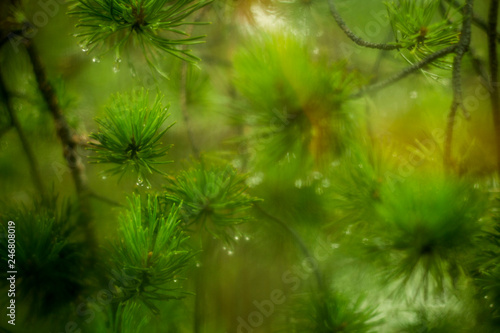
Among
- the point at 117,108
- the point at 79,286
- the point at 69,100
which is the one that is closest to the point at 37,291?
the point at 79,286

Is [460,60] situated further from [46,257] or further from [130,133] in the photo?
[46,257]

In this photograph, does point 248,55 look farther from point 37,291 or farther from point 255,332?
point 255,332

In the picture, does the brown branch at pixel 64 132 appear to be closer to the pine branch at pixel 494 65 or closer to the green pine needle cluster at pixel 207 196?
the green pine needle cluster at pixel 207 196

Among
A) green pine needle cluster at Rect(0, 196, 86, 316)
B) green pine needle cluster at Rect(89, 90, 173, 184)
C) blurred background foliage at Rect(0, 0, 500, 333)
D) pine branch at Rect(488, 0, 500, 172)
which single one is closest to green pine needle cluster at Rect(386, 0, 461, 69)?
blurred background foliage at Rect(0, 0, 500, 333)

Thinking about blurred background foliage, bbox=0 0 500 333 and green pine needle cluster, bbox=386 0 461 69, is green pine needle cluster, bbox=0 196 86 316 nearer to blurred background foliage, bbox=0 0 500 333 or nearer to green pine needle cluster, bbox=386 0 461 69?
blurred background foliage, bbox=0 0 500 333

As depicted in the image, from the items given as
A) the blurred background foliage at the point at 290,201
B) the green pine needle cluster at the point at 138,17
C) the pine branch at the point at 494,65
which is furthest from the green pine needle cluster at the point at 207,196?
the pine branch at the point at 494,65
